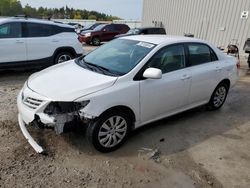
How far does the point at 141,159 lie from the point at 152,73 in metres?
1.22

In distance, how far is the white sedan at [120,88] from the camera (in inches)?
139

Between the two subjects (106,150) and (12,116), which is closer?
(106,150)

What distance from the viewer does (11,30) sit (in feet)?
24.3

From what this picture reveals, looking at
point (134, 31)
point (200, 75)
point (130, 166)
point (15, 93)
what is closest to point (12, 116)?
point (15, 93)

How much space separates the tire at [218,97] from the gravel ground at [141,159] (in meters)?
0.61

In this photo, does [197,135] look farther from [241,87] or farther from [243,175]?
[241,87]

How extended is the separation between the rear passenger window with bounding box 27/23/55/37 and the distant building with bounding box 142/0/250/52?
1053 centimetres

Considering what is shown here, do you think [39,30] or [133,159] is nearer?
[133,159]

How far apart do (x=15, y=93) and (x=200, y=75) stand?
4.12m

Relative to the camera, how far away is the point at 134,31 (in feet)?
54.5

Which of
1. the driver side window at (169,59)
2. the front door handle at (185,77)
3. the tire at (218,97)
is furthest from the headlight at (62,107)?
the tire at (218,97)

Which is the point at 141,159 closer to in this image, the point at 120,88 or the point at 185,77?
the point at 120,88

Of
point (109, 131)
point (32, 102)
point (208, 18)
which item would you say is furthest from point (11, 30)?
point (208, 18)

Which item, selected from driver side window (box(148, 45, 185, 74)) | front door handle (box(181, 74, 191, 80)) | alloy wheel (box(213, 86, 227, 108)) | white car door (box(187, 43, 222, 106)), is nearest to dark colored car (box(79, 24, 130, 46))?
alloy wheel (box(213, 86, 227, 108))
